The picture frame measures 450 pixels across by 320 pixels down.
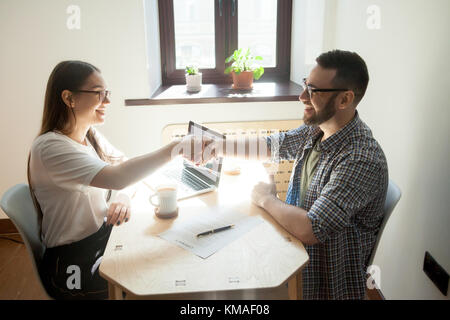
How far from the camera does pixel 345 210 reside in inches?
45.1

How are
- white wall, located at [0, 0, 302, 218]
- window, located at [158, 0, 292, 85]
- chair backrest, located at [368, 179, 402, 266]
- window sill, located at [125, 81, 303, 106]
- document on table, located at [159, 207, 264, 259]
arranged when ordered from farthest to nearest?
window, located at [158, 0, 292, 85], window sill, located at [125, 81, 303, 106], white wall, located at [0, 0, 302, 218], chair backrest, located at [368, 179, 402, 266], document on table, located at [159, 207, 264, 259]

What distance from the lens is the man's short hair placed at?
135 cm

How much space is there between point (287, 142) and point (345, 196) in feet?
1.96

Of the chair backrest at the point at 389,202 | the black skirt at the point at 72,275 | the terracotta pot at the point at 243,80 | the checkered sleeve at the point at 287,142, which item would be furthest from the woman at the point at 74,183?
the terracotta pot at the point at 243,80

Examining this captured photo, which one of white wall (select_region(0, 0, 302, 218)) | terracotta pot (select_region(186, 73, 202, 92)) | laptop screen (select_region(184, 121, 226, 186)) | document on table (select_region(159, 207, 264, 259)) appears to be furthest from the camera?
terracotta pot (select_region(186, 73, 202, 92))

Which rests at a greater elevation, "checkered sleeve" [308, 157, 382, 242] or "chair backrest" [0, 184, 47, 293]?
"checkered sleeve" [308, 157, 382, 242]

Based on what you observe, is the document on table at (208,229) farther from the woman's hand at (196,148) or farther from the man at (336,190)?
the woman's hand at (196,148)

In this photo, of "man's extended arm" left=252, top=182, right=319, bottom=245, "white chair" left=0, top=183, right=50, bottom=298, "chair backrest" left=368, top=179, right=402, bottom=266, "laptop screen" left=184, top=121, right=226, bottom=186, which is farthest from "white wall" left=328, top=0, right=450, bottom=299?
"white chair" left=0, top=183, right=50, bottom=298

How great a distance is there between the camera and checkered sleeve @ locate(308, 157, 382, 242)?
3.75 feet

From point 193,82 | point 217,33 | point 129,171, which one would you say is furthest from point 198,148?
point 217,33

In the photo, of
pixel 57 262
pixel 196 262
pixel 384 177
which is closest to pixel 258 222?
pixel 196 262

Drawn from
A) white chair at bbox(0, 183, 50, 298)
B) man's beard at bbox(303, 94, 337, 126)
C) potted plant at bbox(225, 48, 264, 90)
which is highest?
potted plant at bbox(225, 48, 264, 90)

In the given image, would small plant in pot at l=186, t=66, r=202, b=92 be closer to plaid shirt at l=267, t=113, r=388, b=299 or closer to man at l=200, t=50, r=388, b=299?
man at l=200, t=50, r=388, b=299

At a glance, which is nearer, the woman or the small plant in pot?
the woman
